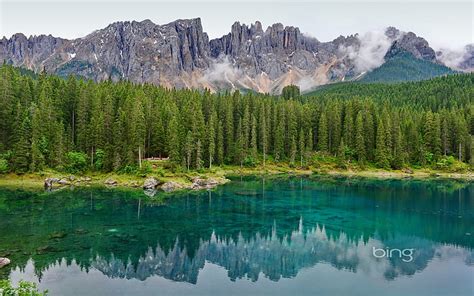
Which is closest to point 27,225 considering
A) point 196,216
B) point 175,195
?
point 196,216

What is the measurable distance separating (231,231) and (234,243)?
4293 mm

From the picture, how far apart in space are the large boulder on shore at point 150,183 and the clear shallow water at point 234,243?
6.70m

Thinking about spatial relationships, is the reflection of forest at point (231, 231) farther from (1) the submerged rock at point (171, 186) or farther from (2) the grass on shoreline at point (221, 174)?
(2) the grass on shoreline at point (221, 174)

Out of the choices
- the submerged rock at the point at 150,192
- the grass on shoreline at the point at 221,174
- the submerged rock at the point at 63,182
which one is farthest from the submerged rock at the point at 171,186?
the submerged rock at the point at 63,182

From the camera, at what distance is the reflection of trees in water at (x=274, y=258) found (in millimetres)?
36469

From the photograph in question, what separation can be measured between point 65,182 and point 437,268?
67.2m

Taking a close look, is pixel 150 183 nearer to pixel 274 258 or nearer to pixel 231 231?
pixel 231 231

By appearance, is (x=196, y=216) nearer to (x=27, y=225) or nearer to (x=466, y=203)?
(x=27, y=225)

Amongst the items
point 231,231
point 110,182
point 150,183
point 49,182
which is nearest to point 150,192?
point 150,183

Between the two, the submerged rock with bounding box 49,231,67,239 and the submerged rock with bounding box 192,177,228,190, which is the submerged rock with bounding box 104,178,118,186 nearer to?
the submerged rock with bounding box 192,177,228,190

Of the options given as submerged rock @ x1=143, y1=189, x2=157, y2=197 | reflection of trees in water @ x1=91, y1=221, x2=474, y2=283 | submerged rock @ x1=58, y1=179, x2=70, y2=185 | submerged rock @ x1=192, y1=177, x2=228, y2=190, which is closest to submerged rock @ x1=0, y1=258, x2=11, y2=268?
reflection of trees in water @ x1=91, y1=221, x2=474, y2=283

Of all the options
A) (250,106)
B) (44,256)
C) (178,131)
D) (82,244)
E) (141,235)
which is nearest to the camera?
(44,256)

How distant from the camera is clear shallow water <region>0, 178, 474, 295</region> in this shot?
110 ft

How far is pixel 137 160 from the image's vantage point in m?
90.5
